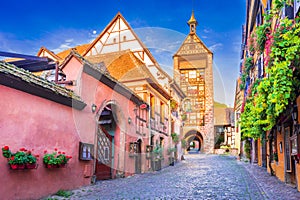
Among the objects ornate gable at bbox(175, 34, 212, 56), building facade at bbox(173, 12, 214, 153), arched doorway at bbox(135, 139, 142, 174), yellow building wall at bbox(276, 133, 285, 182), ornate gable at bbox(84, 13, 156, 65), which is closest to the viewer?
yellow building wall at bbox(276, 133, 285, 182)

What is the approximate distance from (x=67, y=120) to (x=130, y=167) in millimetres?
5056

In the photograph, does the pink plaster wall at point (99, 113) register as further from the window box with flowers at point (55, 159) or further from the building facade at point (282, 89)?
the building facade at point (282, 89)

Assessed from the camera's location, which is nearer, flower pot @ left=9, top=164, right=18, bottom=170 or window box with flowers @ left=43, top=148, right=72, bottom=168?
flower pot @ left=9, top=164, right=18, bottom=170

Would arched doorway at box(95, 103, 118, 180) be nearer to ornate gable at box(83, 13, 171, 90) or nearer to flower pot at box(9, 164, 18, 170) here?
Result: flower pot at box(9, 164, 18, 170)

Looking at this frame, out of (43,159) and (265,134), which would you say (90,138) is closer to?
(43,159)

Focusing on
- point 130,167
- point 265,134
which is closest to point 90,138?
point 130,167

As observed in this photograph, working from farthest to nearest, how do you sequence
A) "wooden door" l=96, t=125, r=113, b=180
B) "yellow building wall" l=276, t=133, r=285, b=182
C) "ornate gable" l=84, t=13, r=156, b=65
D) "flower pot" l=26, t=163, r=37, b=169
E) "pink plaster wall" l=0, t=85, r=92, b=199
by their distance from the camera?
1. "ornate gable" l=84, t=13, r=156, b=65
2. "wooden door" l=96, t=125, r=113, b=180
3. "yellow building wall" l=276, t=133, r=285, b=182
4. "flower pot" l=26, t=163, r=37, b=169
5. "pink plaster wall" l=0, t=85, r=92, b=199

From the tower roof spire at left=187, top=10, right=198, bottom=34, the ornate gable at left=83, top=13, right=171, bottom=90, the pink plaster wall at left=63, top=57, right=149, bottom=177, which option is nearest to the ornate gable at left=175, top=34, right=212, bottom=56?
the tower roof spire at left=187, top=10, right=198, bottom=34

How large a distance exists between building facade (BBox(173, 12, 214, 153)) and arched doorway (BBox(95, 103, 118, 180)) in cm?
2409

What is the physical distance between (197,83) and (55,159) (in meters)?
31.0

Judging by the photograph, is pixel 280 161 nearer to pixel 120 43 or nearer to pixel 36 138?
pixel 36 138

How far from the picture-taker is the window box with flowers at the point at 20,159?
535 cm

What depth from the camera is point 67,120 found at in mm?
7395

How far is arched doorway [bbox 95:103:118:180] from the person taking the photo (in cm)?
991
